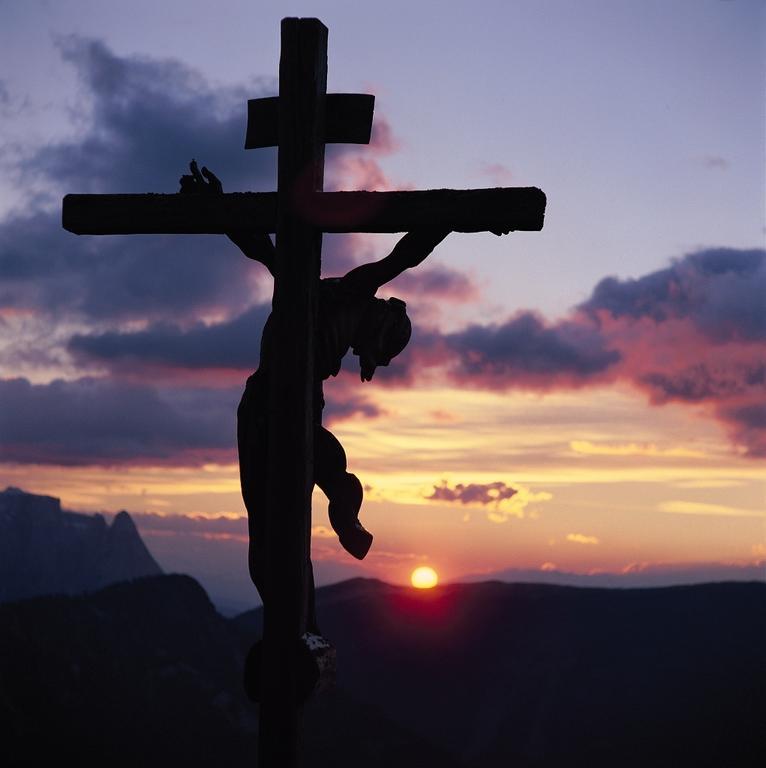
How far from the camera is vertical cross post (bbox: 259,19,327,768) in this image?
6.57 meters

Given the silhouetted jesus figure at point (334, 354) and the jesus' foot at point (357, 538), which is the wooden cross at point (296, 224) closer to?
the silhouetted jesus figure at point (334, 354)

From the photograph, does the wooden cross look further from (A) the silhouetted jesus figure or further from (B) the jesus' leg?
(B) the jesus' leg

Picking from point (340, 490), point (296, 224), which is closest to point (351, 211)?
point (296, 224)

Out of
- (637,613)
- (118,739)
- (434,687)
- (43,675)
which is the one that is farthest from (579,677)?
(43,675)

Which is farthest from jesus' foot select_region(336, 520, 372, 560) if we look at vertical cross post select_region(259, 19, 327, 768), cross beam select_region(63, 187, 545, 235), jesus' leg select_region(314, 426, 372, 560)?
cross beam select_region(63, 187, 545, 235)

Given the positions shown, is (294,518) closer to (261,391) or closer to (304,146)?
(261,391)

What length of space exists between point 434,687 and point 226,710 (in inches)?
684

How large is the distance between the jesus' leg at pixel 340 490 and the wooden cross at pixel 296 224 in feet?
0.92

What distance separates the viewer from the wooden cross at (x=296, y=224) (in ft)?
21.7

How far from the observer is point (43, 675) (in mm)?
90125

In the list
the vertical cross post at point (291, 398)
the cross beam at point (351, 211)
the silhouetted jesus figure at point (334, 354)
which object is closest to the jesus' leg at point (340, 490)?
the silhouetted jesus figure at point (334, 354)

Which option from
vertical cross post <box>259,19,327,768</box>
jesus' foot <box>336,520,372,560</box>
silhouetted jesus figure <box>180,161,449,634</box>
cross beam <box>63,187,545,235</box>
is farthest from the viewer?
jesus' foot <box>336,520,372,560</box>

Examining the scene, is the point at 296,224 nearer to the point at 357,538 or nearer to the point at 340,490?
the point at 340,490

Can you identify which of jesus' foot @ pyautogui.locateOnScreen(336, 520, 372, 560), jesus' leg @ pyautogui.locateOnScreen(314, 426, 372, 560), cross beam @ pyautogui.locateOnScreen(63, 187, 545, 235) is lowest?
jesus' foot @ pyautogui.locateOnScreen(336, 520, 372, 560)
